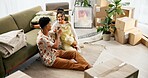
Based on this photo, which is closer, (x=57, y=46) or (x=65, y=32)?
(x=57, y=46)

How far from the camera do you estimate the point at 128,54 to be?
10.7ft

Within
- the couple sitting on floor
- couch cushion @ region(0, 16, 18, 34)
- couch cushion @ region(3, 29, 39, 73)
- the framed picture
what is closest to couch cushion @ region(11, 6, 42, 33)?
couch cushion @ region(0, 16, 18, 34)

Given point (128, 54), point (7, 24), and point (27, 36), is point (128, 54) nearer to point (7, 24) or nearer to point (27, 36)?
point (27, 36)

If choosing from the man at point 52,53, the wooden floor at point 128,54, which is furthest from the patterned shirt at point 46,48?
the wooden floor at point 128,54

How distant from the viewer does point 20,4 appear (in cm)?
394

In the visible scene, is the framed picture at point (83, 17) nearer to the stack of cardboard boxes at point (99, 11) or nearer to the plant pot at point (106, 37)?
the stack of cardboard boxes at point (99, 11)

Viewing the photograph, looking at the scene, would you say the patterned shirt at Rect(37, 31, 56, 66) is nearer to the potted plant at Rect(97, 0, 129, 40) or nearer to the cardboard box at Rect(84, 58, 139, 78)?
the cardboard box at Rect(84, 58, 139, 78)

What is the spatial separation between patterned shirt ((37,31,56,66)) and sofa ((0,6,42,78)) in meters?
0.21

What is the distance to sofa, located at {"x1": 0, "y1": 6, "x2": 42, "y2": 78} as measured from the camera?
245 cm

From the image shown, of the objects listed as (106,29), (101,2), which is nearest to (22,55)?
(106,29)

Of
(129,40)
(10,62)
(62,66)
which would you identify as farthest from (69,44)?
(129,40)

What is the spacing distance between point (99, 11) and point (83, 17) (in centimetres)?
39

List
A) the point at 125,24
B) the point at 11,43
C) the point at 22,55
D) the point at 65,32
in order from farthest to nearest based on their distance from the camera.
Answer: the point at 125,24 < the point at 65,32 < the point at 22,55 < the point at 11,43

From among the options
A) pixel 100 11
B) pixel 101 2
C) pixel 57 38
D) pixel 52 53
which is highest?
pixel 101 2
